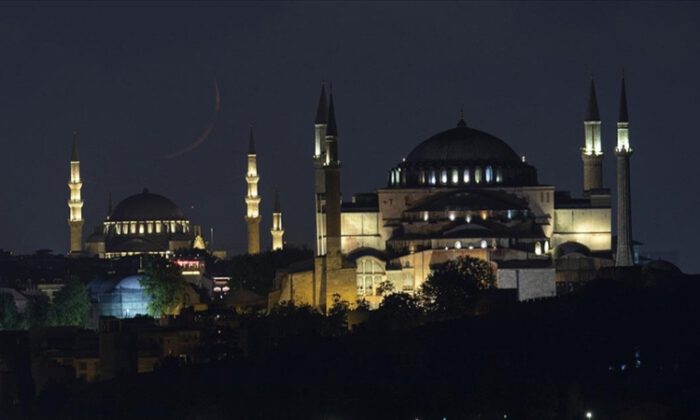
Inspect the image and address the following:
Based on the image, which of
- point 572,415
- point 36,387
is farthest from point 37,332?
point 572,415

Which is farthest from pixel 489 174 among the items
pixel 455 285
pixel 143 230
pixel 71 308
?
pixel 143 230

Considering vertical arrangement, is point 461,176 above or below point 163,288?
above

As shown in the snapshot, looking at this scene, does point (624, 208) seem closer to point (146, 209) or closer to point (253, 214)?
point (253, 214)

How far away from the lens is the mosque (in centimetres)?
12825

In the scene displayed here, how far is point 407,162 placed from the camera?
13812 centimetres

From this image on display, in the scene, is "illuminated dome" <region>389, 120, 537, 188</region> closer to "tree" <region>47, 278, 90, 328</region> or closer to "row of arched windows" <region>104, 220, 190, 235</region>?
"tree" <region>47, 278, 90, 328</region>

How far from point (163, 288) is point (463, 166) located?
37.1ft

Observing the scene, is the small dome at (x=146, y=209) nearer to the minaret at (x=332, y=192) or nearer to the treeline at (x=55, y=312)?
the treeline at (x=55, y=312)

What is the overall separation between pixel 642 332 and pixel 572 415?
16821 millimetres

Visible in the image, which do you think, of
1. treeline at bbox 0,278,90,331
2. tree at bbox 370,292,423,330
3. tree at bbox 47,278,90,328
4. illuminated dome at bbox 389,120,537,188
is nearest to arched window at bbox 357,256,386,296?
tree at bbox 370,292,423,330

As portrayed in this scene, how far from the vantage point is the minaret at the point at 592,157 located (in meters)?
136

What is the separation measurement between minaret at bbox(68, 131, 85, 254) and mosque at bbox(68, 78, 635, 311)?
30.4m

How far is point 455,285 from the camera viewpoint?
12438 centimetres

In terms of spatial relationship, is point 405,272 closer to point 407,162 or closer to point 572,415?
point 407,162
